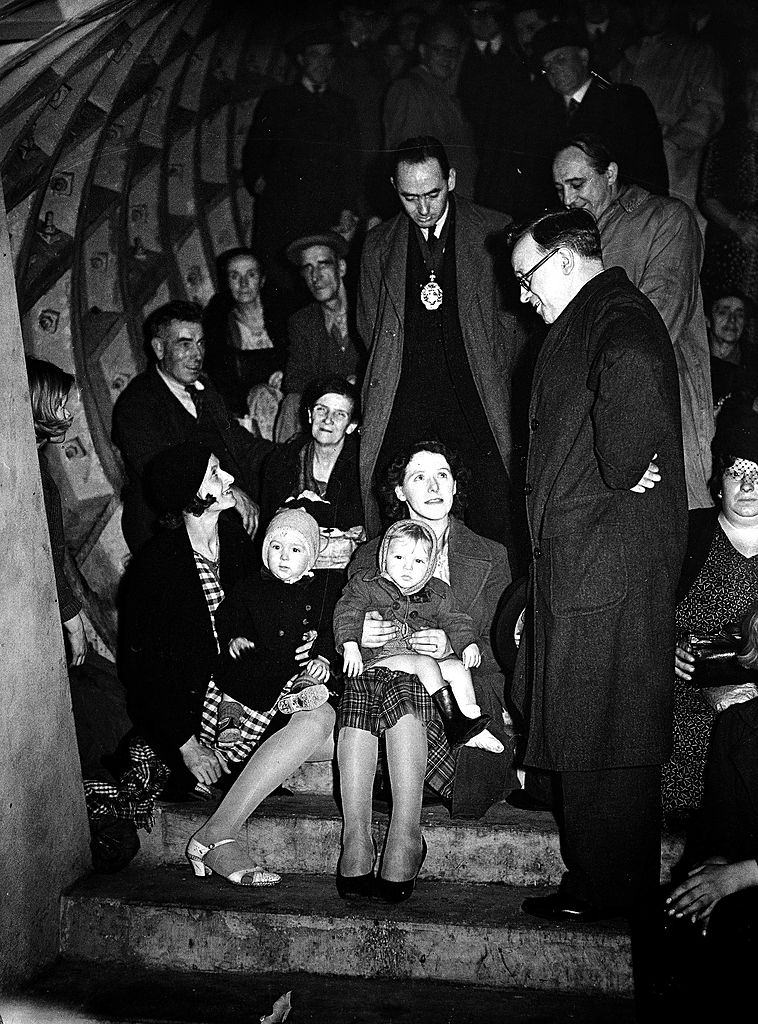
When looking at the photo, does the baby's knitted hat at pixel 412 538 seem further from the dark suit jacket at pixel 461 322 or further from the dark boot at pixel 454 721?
the dark boot at pixel 454 721

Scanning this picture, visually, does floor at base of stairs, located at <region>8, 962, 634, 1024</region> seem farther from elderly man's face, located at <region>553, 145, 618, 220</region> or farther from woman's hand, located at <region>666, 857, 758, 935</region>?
elderly man's face, located at <region>553, 145, 618, 220</region>

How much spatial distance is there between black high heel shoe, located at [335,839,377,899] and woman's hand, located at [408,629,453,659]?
787mm

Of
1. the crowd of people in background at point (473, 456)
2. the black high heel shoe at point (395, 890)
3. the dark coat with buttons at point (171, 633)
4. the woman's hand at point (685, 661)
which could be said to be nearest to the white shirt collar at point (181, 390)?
the crowd of people in background at point (473, 456)

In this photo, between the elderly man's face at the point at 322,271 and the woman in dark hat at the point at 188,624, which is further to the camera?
the elderly man's face at the point at 322,271

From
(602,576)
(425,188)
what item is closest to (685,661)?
(602,576)

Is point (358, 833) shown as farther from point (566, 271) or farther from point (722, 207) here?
point (722, 207)

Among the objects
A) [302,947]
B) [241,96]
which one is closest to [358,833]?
[302,947]

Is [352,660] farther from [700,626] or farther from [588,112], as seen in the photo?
[588,112]

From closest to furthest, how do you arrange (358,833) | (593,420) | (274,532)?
(593,420) < (358,833) < (274,532)

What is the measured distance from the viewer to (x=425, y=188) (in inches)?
179

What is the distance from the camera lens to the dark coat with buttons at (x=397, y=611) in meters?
4.31

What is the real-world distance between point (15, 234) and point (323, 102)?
4.34ft

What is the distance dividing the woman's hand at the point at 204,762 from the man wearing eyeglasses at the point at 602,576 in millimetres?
1215

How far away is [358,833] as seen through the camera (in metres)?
4.16
